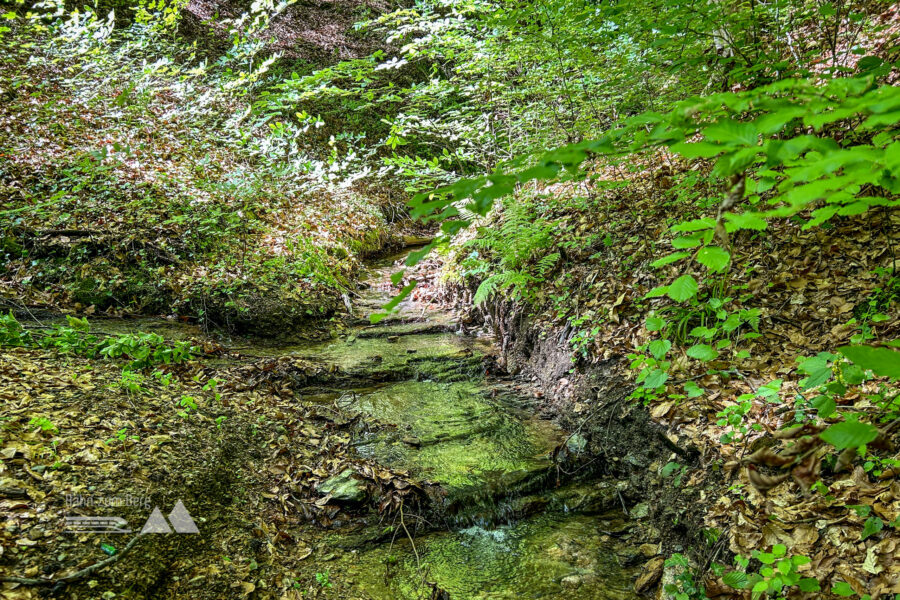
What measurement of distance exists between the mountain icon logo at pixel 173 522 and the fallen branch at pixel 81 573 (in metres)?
0.11

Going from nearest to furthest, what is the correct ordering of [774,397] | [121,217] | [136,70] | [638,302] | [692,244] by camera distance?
[692,244] < [774,397] < [638,302] < [121,217] < [136,70]

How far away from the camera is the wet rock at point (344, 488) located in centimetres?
381

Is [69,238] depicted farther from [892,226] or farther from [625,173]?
[892,226]

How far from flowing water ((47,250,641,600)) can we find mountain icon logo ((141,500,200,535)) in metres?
1.07

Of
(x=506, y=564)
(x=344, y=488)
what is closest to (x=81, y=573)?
(x=344, y=488)

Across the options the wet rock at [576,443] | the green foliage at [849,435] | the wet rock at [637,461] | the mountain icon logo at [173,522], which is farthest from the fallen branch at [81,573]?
the wet rock at [637,461]

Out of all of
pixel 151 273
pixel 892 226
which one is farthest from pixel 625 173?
pixel 151 273

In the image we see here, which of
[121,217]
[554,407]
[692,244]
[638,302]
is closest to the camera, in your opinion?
[692,244]

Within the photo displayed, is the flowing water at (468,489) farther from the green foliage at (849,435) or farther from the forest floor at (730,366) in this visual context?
the green foliage at (849,435)

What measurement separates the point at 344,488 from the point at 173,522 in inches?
54.8

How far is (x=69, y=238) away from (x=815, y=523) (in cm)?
881

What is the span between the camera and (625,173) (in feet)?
21.9

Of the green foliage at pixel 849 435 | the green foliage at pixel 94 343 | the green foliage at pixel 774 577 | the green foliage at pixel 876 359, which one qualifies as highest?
the green foliage at pixel 876 359

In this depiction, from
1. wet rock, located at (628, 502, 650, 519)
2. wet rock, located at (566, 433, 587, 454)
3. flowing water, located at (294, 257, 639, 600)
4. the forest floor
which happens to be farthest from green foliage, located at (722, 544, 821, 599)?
wet rock, located at (566, 433, 587, 454)
